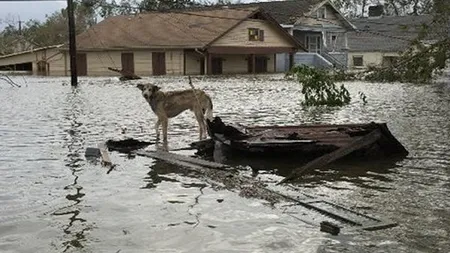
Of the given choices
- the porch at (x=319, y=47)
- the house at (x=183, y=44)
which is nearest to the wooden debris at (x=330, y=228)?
the house at (x=183, y=44)

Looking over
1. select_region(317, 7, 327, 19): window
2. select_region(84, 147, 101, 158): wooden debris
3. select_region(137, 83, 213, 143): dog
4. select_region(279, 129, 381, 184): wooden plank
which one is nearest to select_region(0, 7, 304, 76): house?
select_region(317, 7, 327, 19): window

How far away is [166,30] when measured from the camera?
52375mm

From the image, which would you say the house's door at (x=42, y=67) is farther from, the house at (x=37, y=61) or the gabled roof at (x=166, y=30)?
the gabled roof at (x=166, y=30)

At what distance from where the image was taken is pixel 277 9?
61.2m

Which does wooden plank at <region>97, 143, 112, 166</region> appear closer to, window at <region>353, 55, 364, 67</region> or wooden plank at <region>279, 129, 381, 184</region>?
wooden plank at <region>279, 129, 381, 184</region>

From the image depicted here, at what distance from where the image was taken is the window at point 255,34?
5382cm

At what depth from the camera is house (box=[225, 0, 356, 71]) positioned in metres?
59.2

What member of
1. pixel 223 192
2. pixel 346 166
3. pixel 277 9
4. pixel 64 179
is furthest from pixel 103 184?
pixel 277 9

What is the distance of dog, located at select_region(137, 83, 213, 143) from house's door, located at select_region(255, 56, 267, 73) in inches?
1741

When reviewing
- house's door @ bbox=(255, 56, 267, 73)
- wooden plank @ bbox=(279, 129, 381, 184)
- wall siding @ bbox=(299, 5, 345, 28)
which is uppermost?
wall siding @ bbox=(299, 5, 345, 28)

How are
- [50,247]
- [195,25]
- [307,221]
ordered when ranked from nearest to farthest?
[50,247] → [307,221] → [195,25]

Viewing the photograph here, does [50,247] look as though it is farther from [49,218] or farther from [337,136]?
[337,136]

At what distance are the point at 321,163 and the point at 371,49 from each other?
→ 57.3 meters

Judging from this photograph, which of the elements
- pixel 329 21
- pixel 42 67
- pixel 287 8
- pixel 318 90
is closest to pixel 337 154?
pixel 318 90
